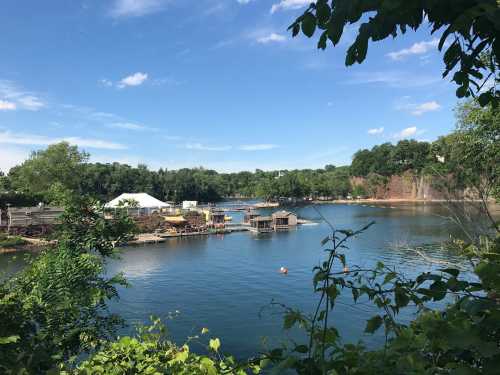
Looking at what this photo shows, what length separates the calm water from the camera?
43.5 feet

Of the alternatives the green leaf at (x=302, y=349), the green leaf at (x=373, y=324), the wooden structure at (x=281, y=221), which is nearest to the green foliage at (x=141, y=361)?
the green leaf at (x=302, y=349)

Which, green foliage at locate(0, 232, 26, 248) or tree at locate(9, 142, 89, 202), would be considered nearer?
green foliage at locate(0, 232, 26, 248)

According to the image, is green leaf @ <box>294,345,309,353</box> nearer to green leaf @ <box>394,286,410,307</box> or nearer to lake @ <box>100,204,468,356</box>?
green leaf @ <box>394,286,410,307</box>

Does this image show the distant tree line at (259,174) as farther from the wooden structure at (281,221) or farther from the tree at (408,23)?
the wooden structure at (281,221)

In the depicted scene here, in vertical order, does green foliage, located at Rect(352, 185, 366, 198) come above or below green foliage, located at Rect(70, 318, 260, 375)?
above

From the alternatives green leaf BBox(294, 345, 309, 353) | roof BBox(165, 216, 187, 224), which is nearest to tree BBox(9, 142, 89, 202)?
roof BBox(165, 216, 187, 224)

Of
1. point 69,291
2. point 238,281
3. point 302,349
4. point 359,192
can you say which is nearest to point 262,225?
point 238,281

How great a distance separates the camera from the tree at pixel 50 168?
45531 millimetres

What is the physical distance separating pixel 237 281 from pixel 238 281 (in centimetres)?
5

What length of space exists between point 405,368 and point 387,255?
2491cm

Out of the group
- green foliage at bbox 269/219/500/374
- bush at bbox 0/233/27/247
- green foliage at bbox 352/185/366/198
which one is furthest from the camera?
green foliage at bbox 352/185/366/198

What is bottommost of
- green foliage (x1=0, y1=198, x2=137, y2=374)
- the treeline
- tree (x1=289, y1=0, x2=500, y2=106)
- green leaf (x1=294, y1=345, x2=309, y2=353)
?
green foliage (x1=0, y1=198, x2=137, y2=374)

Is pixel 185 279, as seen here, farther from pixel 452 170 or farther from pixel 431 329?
pixel 431 329

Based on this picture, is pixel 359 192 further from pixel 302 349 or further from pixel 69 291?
pixel 302 349
